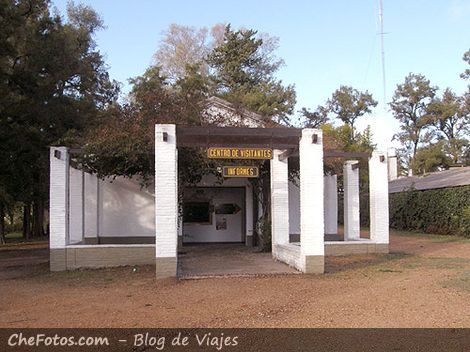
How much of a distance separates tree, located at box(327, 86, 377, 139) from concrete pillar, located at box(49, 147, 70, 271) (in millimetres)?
46924

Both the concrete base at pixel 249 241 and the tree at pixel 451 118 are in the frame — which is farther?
the tree at pixel 451 118

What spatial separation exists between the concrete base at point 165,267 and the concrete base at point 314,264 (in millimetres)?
3090

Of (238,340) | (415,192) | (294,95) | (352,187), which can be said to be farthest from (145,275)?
(294,95)

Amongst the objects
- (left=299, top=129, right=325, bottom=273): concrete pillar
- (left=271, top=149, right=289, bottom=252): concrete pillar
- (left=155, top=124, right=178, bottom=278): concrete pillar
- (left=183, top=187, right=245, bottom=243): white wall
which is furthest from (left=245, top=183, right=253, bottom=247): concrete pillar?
(left=155, top=124, right=178, bottom=278): concrete pillar

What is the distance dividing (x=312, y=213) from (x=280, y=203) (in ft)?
12.3

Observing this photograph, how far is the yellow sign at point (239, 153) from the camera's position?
12.9 metres

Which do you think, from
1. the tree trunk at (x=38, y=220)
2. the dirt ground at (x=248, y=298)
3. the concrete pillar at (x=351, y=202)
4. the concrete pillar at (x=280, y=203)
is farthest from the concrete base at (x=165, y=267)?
the tree trunk at (x=38, y=220)

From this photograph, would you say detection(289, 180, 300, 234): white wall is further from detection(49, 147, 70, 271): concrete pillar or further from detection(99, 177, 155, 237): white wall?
detection(49, 147, 70, 271): concrete pillar

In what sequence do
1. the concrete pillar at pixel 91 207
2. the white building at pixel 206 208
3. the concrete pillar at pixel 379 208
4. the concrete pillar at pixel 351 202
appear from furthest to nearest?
the concrete pillar at pixel 91 207 → the concrete pillar at pixel 351 202 → the concrete pillar at pixel 379 208 → the white building at pixel 206 208

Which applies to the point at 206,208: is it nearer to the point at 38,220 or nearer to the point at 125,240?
the point at 125,240

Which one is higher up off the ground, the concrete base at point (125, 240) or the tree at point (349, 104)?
the tree at point (349, 104)

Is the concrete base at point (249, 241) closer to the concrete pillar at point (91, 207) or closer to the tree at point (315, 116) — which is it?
the concrete pillar at point (91, 207)

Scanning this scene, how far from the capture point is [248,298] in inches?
377

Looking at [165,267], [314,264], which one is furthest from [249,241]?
[165,267]
